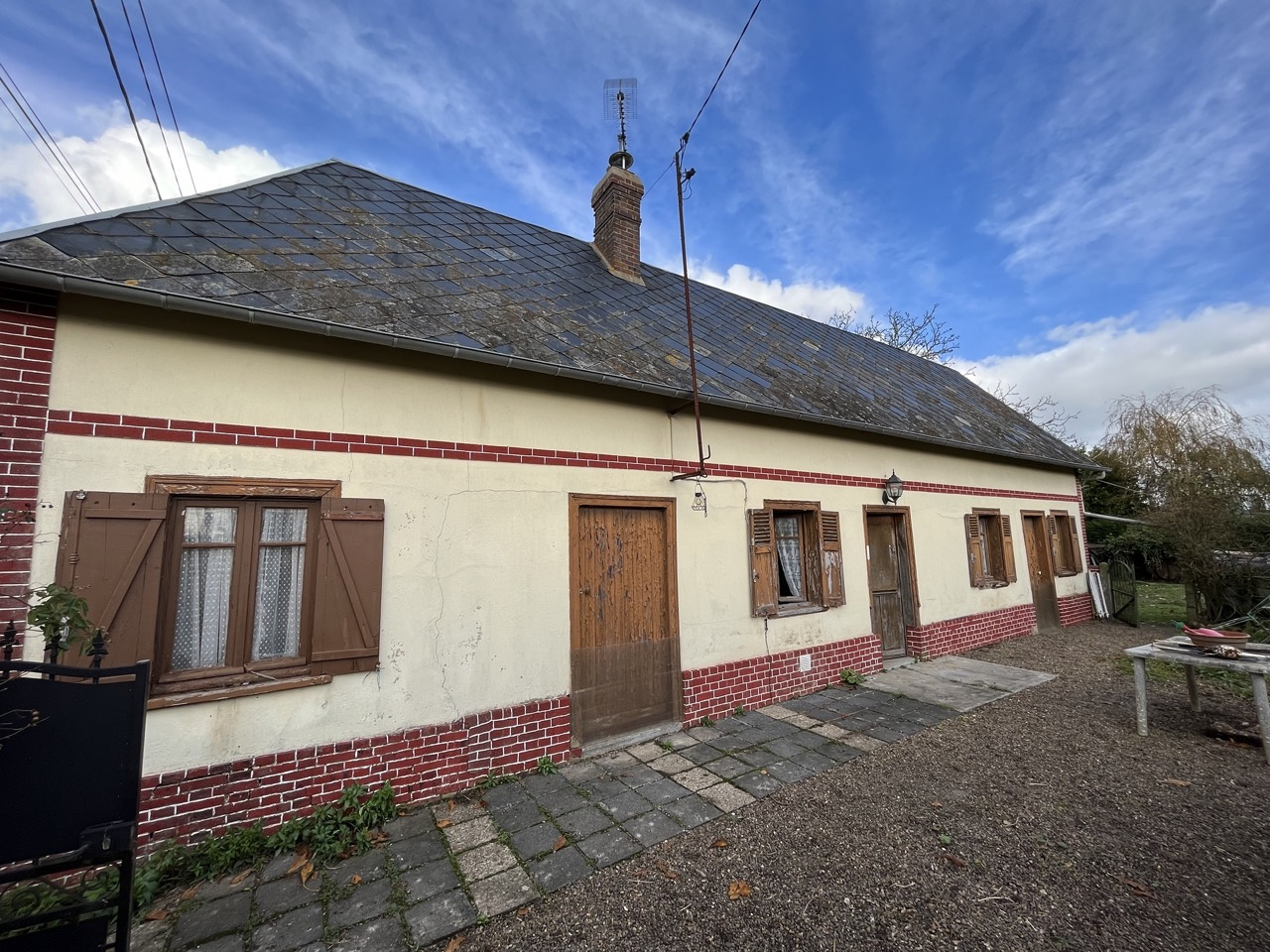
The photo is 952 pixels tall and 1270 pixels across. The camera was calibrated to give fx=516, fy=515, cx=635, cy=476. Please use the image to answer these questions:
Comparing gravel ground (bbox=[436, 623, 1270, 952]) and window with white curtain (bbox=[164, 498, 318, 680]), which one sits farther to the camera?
window with white curtain (bbox=[164, 498, 318, 680])

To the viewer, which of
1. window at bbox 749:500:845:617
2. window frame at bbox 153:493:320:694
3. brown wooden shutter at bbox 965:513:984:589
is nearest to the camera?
window frame at bbox 153:493:320:694

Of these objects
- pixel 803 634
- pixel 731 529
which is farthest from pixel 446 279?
pixel 803 634

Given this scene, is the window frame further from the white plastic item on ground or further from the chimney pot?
the white plastic item on ground

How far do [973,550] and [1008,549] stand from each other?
1.24 metres

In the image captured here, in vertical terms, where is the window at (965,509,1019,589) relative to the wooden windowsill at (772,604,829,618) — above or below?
above

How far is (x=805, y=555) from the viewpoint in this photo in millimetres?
6582

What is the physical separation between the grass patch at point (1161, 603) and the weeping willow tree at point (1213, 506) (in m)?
1.38

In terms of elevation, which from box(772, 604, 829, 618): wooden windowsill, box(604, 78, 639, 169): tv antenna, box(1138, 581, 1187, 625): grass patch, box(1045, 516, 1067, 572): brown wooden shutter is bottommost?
box(1138, 581, 1187, 625): grass patch

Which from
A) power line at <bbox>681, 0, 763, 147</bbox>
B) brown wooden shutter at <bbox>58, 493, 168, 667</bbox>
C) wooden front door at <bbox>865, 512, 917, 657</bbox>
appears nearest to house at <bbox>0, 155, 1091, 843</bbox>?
brown wooden shutter at <bbox>58, 493, 168, 667</bbox>

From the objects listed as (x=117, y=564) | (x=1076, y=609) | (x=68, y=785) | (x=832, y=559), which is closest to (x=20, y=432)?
(x=117, y=564)

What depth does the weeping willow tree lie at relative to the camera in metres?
8.98

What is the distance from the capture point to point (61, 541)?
2.96m

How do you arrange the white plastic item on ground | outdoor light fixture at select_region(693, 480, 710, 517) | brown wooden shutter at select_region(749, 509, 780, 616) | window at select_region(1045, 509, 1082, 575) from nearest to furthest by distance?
outdoor light fixture at select_region(693, 480, 710, 517), brown wooden shutter at select_region(749, 509, 780, 616), window at select_region(1045, 509, 1082, 575), the white plastic item on ground

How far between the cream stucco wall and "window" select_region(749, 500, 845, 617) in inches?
20.1
